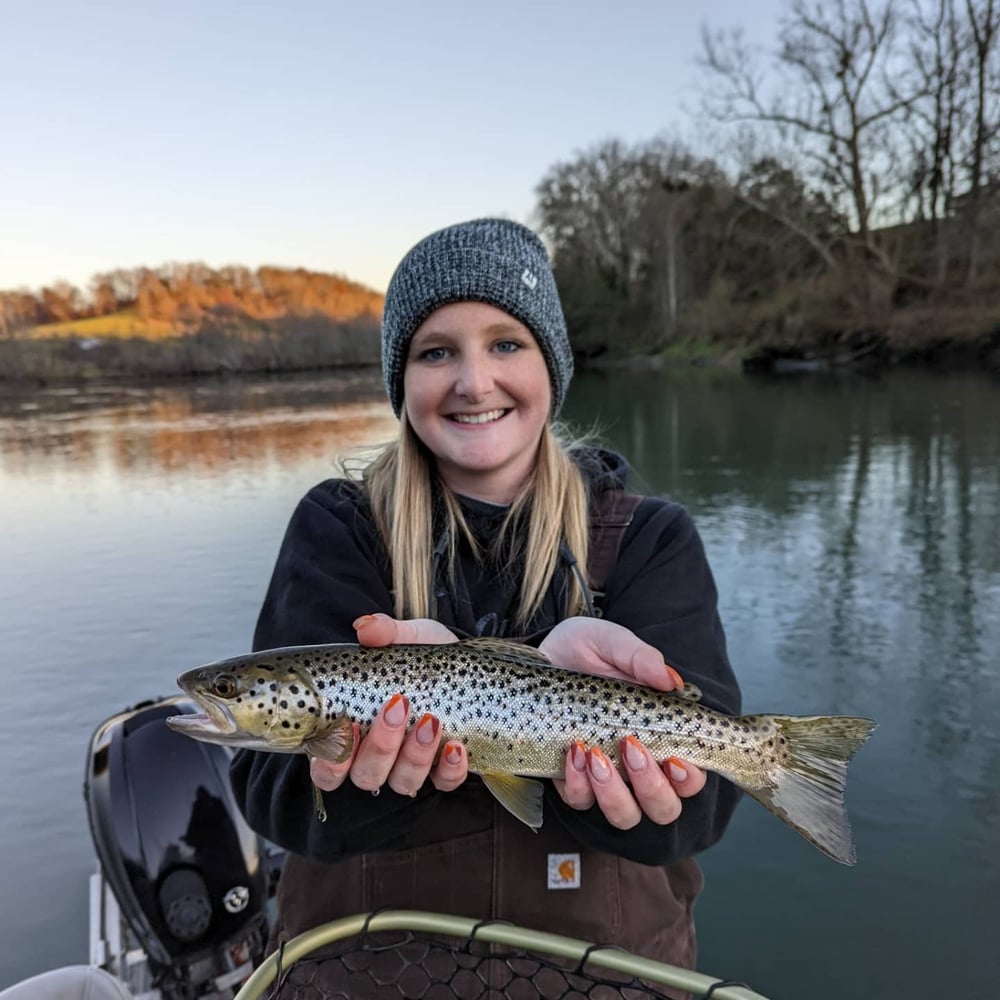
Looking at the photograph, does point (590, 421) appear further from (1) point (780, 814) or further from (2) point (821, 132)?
(2) point (821, 132)

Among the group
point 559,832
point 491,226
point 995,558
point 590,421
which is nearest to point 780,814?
point 559,832

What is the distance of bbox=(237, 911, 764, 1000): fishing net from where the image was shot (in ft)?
6.60

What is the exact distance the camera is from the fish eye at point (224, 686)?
7.30ft

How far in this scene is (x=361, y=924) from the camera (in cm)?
210

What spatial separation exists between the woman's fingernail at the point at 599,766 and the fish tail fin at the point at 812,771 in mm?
425

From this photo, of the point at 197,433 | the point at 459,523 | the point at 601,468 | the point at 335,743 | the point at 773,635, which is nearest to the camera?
the point at 335,743

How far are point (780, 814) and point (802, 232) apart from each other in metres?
46.9

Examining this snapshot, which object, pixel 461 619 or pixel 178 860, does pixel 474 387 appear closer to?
pixel 461 619

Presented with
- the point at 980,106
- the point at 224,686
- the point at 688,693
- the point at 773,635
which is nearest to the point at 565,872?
the point at 688,693

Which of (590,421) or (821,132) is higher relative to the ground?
(821,132)

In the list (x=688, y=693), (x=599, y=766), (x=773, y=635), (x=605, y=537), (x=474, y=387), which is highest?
(x=474, y=387)

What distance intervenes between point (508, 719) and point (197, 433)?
2729 cm

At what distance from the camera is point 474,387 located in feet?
8.80

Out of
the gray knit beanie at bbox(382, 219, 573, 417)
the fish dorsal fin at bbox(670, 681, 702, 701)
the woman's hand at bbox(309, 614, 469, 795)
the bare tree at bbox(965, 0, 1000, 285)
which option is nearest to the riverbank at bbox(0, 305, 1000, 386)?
the bare tree at bbox(965, 0, 1000, 285)
